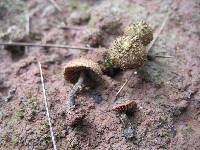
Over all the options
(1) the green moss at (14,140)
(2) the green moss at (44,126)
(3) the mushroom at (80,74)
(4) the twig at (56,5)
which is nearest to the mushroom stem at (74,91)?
(3) the mushroom at (80,74)

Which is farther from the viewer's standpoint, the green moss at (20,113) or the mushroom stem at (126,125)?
the green moss at (20,113)

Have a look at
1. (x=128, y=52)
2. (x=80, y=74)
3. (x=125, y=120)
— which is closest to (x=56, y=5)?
(x=80, y=74)

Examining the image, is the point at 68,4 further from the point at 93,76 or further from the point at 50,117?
the point at 50,117

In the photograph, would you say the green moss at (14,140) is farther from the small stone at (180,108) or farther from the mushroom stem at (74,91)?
the small stone at (180,108)

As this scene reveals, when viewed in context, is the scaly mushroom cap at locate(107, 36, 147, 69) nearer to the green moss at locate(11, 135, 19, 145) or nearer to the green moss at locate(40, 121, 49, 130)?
the green moss at locate(40, 121, 49, 130)

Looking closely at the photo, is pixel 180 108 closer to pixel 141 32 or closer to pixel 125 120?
pixel 125 120

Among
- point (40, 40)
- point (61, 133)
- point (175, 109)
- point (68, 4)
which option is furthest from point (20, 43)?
point (175, 109)

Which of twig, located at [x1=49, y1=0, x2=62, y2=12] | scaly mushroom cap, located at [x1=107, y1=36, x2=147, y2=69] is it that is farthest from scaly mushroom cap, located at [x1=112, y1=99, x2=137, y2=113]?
twig, located at [x1=49, y1=0, x2=62, y2=12]
